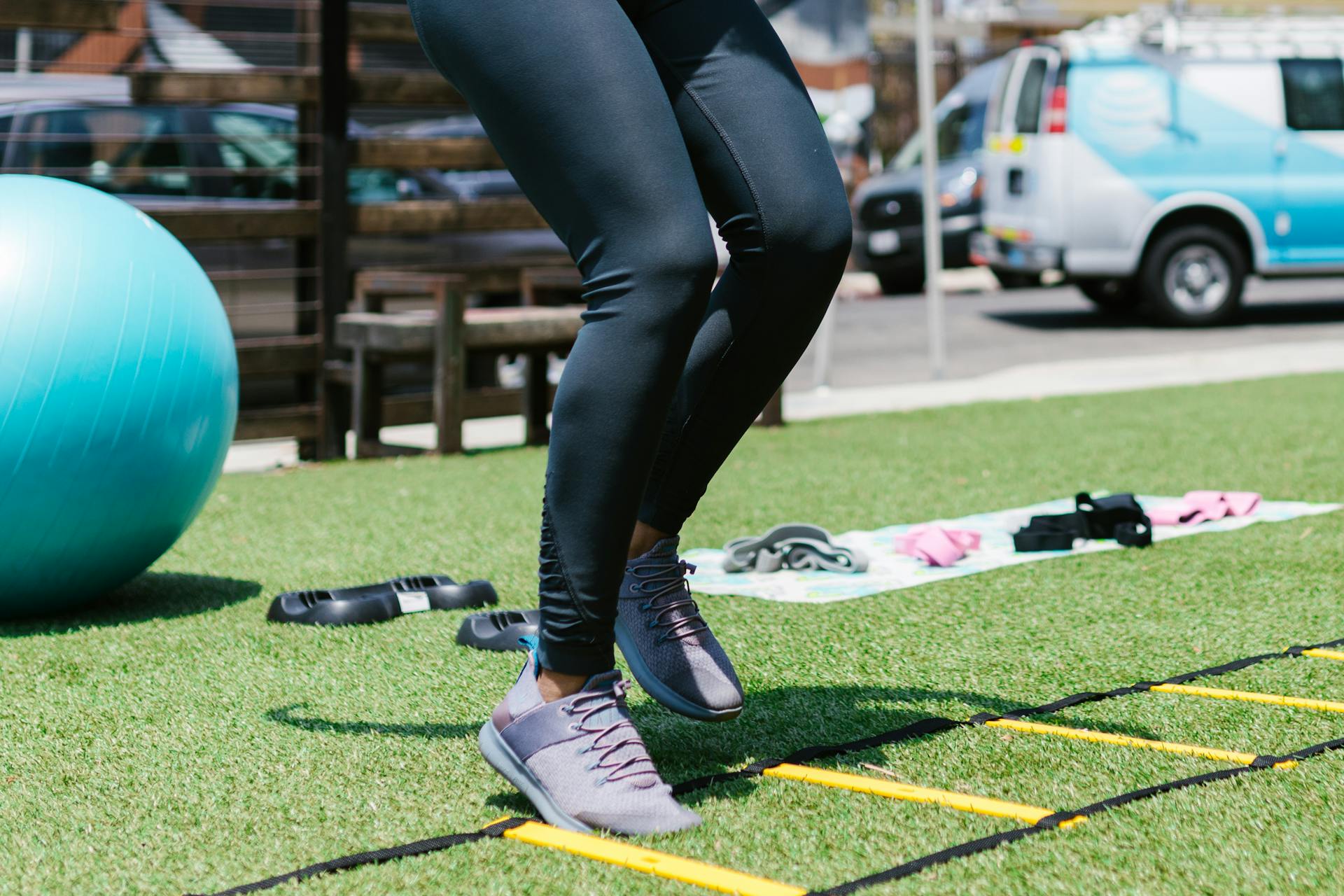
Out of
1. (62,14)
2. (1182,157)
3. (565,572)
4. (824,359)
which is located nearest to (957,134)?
(1182,157)

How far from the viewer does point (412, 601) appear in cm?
368

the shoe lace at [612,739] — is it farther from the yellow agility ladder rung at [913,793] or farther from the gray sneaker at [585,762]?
the yellow agility ladder rung at [913,793]

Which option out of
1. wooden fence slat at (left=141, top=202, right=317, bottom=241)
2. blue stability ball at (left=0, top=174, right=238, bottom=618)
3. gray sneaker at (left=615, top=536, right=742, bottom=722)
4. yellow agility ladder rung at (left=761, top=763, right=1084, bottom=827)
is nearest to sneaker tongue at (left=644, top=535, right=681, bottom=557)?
gray sneaker at (left=615, top=536, right=742, bottom=722)

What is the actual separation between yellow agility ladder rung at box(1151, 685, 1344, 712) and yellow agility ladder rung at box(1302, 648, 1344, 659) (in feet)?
1.11

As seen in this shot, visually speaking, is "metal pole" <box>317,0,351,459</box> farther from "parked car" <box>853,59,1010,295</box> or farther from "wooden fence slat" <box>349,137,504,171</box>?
"parked car" <box>853,59,1010,295</box>

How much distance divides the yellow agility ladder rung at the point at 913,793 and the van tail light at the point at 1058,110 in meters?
11.6

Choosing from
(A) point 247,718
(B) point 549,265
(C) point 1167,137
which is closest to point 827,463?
(B) point 549,265

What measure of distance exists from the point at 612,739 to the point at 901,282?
16293 millimetres

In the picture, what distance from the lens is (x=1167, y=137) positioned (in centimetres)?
1334

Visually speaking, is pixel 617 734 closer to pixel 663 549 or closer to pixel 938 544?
pixel 663 549

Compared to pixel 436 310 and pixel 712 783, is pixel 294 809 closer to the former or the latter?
pixel 712 783

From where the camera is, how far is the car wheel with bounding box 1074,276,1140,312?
581 inches

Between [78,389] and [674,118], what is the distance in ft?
6.13

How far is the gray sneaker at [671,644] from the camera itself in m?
2.42
